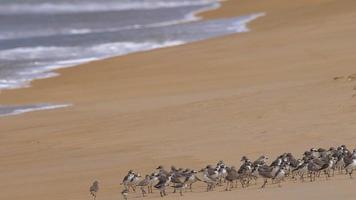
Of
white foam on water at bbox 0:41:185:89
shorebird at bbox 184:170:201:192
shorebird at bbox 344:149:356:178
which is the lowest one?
shorebird at bbox 344:149:356:178

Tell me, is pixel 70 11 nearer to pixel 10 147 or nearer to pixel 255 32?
pixel 255 32

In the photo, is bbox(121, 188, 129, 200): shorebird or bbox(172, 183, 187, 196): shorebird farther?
bbox(121, 188, 129, 200): shorebird

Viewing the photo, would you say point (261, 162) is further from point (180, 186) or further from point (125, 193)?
point (125, 193)

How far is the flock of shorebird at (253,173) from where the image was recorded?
39.6 feet

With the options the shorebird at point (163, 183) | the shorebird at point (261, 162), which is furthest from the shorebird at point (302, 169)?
the shorebird at point (163, 183)

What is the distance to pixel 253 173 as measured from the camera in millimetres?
12164

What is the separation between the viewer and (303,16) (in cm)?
3462

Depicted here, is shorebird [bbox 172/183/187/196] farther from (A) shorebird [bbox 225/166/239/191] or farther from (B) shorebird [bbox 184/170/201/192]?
(A) shorebird [bbox 225/166/239/191]

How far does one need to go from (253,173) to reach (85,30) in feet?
93.3

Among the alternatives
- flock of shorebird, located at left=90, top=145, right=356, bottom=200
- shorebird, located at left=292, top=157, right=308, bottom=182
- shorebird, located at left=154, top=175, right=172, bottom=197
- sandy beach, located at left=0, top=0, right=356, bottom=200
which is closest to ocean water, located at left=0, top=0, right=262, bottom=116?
sandy beach, located at left=0, top=0, right=356, bottom=200

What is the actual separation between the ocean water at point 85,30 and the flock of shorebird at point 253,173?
9474 mm

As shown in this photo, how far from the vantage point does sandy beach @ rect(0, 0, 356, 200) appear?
14148mm

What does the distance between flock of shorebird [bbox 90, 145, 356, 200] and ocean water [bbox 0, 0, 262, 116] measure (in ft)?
31.1

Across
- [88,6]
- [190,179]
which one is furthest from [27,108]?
[88,6]
